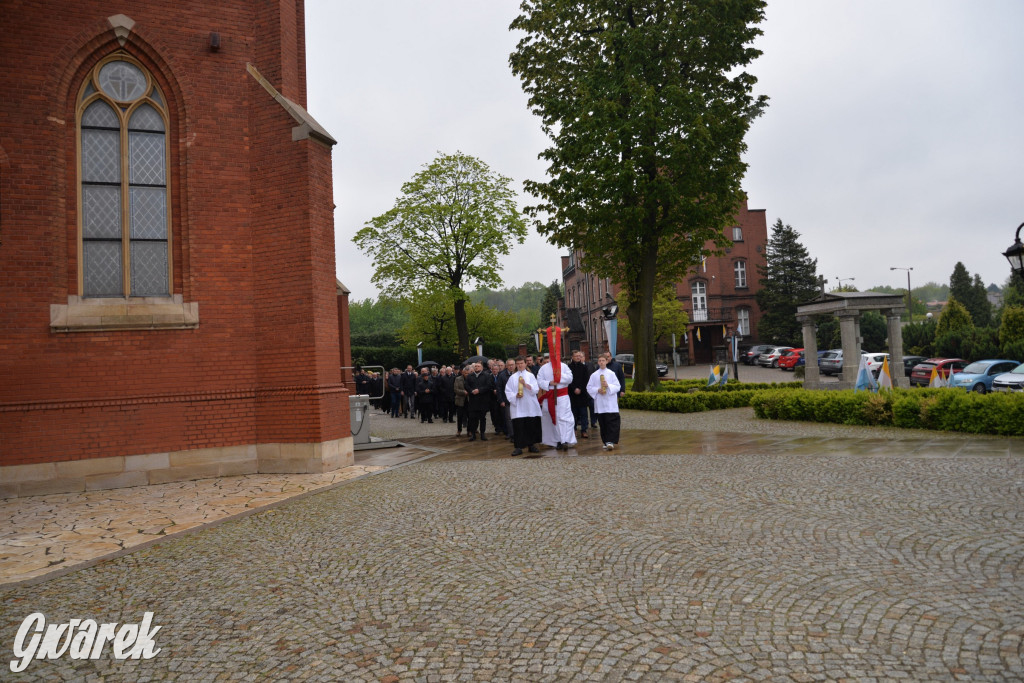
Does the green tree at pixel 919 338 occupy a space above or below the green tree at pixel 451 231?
below

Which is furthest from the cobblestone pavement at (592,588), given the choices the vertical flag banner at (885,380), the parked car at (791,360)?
the parked car at (791,360)

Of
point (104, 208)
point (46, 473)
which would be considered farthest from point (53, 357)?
point (104, 208)

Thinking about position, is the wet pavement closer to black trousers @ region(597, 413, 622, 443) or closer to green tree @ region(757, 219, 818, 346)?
black trousers @ region(597, 413, 622, 443)

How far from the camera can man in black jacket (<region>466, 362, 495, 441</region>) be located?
1466 centimetres

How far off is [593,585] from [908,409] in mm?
11073

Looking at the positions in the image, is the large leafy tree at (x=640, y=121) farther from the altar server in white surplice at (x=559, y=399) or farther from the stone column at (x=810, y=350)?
the altar server in white surplice at (x=559, y=399)

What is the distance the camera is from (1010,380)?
69.7 ft

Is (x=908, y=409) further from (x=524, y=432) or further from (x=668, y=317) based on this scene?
(x=668, y=317)

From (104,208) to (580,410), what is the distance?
31.2 ft

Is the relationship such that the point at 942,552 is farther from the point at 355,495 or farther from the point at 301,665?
the point at 355,495

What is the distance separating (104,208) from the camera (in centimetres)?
993

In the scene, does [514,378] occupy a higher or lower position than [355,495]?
higher

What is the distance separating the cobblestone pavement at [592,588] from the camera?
135 inches

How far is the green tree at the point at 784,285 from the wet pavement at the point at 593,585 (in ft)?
144
